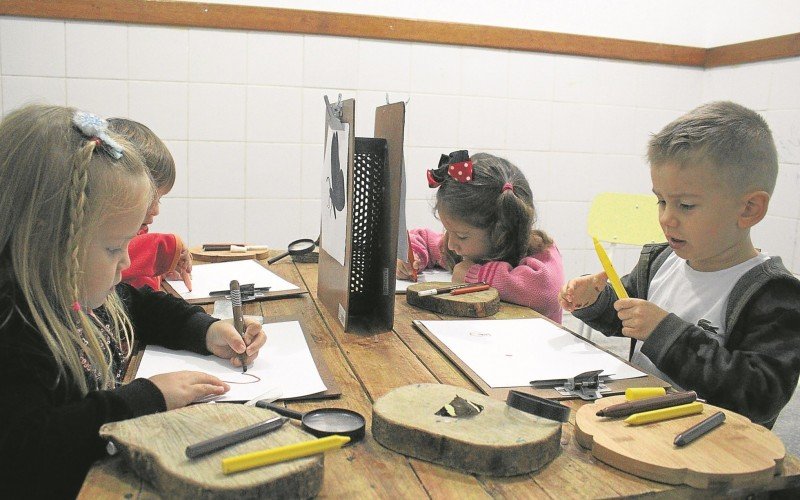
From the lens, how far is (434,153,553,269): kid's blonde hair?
1.77m

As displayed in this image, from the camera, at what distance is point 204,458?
667 mm

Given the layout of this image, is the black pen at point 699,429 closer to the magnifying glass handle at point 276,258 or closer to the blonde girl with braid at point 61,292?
the blonde girl with braid at point 61,292

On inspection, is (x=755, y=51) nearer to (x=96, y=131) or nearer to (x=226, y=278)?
(x=226, y=278)

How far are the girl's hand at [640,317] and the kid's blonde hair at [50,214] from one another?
0.83m

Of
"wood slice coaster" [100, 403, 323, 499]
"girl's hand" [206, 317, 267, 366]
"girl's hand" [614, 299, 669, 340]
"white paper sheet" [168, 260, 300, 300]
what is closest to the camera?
"wood slice coaster" [100, 403, 323, 499]

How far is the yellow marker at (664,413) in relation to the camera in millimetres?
816

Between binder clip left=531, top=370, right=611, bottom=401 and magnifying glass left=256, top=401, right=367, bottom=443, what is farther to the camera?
binder clip left=531, top=370, right=611, bottom=401

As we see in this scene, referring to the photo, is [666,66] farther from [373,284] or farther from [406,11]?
[373,284]

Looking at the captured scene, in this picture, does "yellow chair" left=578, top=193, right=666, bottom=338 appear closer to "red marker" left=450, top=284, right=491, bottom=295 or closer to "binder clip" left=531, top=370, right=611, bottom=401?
"red marker" left=450, top=284, right=491, bottom=295

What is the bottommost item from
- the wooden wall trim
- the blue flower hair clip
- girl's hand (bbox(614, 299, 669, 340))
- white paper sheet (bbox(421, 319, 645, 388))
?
white paper sheet (bbox(421, 319, 645, 388))

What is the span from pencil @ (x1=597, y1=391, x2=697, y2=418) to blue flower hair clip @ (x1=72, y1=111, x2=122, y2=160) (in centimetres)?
70

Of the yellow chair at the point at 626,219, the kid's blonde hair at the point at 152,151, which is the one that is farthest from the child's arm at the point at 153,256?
the yellow chair at the point at 626,219

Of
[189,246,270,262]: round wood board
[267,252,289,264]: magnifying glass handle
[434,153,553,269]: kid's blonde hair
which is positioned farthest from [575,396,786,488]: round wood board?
[189,246,270,262]: round wood board

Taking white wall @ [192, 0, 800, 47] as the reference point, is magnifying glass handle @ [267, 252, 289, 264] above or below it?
below
